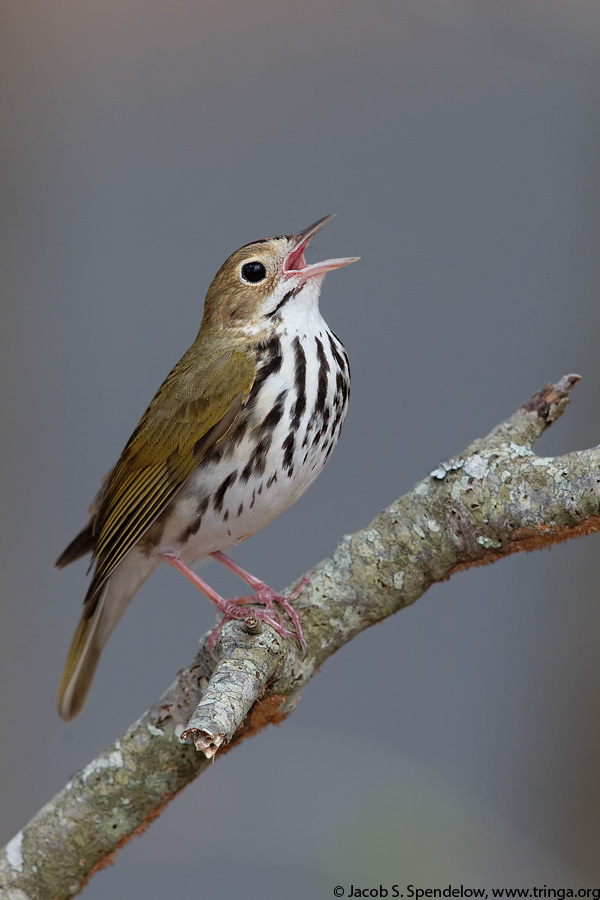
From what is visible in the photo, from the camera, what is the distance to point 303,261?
3.08m

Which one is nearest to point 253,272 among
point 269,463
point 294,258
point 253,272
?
point 253,272

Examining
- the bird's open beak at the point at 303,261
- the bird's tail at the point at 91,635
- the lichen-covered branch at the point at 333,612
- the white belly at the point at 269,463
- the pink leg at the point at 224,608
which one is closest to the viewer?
the lichen-covered branch at the point at 333,612

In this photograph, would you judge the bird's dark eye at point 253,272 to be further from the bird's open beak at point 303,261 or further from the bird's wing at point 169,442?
the bird's wing at point 169,442

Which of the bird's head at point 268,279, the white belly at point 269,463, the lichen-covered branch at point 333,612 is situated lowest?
the lichen-covered branch at point 333,612

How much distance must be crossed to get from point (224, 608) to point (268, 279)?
989 millimetres

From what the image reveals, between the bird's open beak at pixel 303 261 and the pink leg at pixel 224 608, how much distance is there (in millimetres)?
956

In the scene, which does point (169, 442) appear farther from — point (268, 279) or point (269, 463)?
point (268, 279)

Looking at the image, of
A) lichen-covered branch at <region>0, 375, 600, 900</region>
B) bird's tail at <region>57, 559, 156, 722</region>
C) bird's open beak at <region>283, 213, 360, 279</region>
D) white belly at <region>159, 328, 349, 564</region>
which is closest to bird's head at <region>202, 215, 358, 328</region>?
bird's open beak at <region>283, 213, 360, 279</region>

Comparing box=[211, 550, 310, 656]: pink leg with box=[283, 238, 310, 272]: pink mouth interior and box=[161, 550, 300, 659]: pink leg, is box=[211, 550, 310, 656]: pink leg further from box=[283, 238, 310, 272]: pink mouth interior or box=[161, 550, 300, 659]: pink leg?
box=[283, 238, 310, 272]: pink mouth interior

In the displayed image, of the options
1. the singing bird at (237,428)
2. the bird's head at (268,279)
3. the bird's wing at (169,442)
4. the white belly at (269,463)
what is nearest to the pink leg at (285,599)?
the singing bird at (237,428)

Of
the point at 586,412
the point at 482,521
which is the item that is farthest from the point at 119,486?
the point at 586,412

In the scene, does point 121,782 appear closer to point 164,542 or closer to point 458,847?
point 164,542

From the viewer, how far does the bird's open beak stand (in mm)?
2943

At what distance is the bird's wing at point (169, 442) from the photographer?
286 cm
